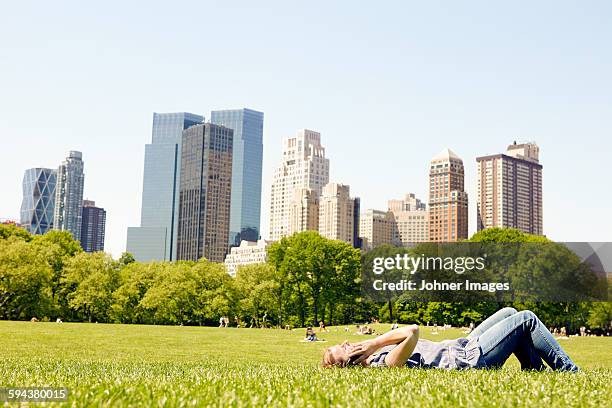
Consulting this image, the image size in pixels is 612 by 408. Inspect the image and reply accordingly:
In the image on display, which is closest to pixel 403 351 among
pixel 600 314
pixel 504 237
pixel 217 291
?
pixel 504 237

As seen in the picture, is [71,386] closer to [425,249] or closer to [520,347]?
[520,347]

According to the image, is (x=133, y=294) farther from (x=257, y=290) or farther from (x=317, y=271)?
(x=317, y=271)

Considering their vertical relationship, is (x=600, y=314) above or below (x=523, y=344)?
below

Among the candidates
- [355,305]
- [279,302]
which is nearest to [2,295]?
[279,302]

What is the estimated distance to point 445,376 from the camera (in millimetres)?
8047

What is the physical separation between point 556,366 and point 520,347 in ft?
1.72

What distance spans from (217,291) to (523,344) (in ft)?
233

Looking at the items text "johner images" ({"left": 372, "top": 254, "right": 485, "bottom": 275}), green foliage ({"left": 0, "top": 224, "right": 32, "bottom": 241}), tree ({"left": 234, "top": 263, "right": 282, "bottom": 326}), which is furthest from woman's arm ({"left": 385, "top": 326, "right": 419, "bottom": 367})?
green foliage ({"left": 0, "top": 224, "right": 32, "bottom": 241})

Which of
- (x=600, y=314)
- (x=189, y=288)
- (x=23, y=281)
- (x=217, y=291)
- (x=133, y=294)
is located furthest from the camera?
(x=217, y=291)

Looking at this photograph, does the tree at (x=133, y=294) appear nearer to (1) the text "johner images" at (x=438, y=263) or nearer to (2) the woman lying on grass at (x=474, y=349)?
(1) the text "johner images" at (x=438, y=263)

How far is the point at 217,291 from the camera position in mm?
78812

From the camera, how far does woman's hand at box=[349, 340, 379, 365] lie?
364 inches

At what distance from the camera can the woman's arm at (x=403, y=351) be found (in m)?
9.12

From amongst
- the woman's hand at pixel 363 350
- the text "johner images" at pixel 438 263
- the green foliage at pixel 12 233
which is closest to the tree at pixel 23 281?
the green foliage at pixel 12 233
